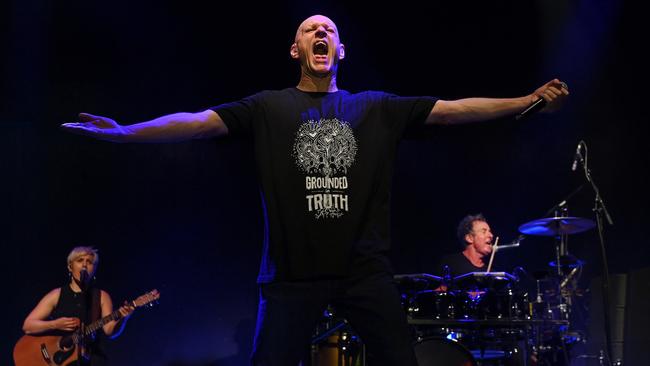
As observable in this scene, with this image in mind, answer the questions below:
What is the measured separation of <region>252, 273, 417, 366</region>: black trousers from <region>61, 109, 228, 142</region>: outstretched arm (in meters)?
0.68

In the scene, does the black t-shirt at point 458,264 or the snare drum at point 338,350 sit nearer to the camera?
the snare drum at point 338,350

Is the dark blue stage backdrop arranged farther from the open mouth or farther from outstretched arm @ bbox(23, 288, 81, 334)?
the open mouth

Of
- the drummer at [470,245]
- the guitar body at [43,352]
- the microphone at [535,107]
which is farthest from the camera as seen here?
the drummer at [470,245]

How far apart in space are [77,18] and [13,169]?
66.2 inches

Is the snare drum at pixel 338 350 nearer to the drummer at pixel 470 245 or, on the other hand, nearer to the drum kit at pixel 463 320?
the drum kit at pixel 463 320

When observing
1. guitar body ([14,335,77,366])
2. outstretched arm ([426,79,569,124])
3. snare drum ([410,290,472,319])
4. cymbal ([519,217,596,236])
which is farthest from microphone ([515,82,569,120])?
guitar body ([14,335,77,366])

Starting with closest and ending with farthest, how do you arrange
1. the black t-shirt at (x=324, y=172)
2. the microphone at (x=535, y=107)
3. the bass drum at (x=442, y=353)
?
the black t-shirt at (x=324, y=172) → the microphone at (x=535, y=107) → the bass drum at (x=442, y=353)

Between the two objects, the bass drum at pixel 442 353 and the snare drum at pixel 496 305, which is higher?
the snare drum at pixel 496 305

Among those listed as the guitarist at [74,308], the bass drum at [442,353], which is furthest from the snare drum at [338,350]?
the guitarist at [74,308]

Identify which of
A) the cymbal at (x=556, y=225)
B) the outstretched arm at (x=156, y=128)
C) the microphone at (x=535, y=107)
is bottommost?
the cymbal at (x=556, y=225)

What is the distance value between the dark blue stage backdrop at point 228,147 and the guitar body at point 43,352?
0.59m

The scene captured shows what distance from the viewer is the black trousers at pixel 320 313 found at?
2.50m

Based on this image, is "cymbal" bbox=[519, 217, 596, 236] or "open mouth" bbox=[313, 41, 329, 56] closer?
"open mouth" bbox=[313, 41, 329, 56]

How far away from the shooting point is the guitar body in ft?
20.2
